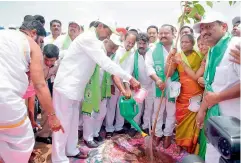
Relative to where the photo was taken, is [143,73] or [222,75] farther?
[143,73]

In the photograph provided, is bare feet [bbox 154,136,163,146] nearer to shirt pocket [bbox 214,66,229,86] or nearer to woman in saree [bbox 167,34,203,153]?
woman in saree [bbox 167,34,203,153]

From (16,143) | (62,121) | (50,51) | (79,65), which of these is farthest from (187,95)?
(16,143)

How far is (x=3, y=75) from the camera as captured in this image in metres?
2.33

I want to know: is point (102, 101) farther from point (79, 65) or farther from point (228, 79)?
point (228, 79)

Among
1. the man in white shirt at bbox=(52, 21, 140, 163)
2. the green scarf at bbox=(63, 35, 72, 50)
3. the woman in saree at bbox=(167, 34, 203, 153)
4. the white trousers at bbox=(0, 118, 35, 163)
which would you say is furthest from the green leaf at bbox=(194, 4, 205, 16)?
the green scarf at bbox=(63, 35, 72, 50)

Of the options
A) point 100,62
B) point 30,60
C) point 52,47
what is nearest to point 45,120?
point 52,47

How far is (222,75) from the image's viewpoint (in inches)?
90.0

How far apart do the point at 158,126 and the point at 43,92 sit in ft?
7.44

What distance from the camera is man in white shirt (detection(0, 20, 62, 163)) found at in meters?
2.35

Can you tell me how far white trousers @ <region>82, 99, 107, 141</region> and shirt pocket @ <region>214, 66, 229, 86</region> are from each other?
2201mm

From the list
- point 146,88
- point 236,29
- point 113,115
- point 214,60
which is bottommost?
point 113,115

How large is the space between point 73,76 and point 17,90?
0.90 metres

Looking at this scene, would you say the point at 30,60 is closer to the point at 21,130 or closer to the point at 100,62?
the point at 21,130

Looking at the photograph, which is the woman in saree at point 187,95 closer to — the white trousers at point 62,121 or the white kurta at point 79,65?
the white kurta at point 79,65
